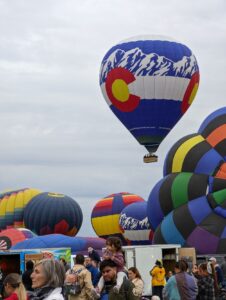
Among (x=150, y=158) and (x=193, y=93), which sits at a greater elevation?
(x=193, y=93)

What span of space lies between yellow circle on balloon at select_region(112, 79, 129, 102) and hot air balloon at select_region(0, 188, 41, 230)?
65.9 ft

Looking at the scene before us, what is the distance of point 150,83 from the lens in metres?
25.4

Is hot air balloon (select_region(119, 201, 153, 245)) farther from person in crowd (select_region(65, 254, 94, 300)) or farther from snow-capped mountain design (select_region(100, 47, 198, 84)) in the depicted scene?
person in crowd (select_region(65, 254, 94, 300))

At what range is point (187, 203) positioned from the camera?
22.4 metres

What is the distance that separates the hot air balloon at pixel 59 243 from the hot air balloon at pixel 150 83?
4.52 metres

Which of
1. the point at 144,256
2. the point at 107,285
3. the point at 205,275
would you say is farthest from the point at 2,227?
the point at 107,285

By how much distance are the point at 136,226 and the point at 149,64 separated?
1372 cm

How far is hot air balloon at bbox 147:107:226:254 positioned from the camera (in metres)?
21.9

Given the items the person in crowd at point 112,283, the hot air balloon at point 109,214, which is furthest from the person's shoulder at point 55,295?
the hot air balloon at point 109,214

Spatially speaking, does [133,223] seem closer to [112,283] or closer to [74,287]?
[74,287]

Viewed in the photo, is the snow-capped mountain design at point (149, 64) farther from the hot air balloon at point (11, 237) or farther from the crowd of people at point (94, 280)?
the crowd of people at point (94, 280)

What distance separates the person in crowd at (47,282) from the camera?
4152 millimetres

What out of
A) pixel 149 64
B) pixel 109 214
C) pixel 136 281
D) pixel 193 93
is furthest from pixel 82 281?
pixel 109 214

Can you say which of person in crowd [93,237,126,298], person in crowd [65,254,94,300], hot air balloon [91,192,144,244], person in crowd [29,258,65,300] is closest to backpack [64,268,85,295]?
person in crowd [65,254,94,300]
